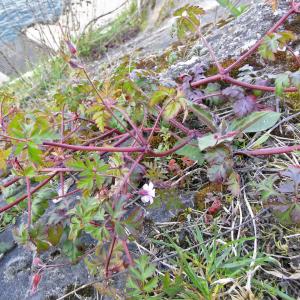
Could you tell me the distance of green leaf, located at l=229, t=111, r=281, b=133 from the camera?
1270 millimetres

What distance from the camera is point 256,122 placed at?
4.22ft

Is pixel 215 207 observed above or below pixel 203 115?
below

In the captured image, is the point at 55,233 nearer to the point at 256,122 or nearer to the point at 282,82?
the point at 256,122

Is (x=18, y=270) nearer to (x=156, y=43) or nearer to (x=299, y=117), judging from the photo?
(x=299, y=117)

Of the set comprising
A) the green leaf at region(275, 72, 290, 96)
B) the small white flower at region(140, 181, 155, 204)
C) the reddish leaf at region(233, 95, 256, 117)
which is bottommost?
the small white flower at region(140, 181, 155, 204)

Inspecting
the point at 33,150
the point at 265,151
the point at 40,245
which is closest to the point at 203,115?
the point at 265,151

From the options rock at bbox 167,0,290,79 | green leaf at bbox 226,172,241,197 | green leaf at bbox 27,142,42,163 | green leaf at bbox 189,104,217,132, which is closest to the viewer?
green leaf at bbox 27,142,42,163

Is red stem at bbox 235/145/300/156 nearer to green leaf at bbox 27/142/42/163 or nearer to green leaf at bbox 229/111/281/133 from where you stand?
green leaf at bbox 229/111/281/133

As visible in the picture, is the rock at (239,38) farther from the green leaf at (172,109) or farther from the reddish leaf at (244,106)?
the green leaf at (172,109)

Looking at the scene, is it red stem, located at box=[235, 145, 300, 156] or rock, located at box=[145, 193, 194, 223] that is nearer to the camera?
red stem, located at box=[235, 145, 300, 156]

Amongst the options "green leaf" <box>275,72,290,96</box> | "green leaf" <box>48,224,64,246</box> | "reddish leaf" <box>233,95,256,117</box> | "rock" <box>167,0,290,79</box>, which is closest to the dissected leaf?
"reddish leaf" <box>233,95,256,117</box>

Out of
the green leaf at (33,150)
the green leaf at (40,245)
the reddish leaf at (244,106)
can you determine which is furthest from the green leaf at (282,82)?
the green leaf at (40,245)

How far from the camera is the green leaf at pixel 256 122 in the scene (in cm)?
127

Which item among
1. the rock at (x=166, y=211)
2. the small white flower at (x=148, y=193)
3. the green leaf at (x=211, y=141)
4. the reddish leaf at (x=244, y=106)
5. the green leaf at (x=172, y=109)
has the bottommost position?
the rock at (x=166, y=211)
